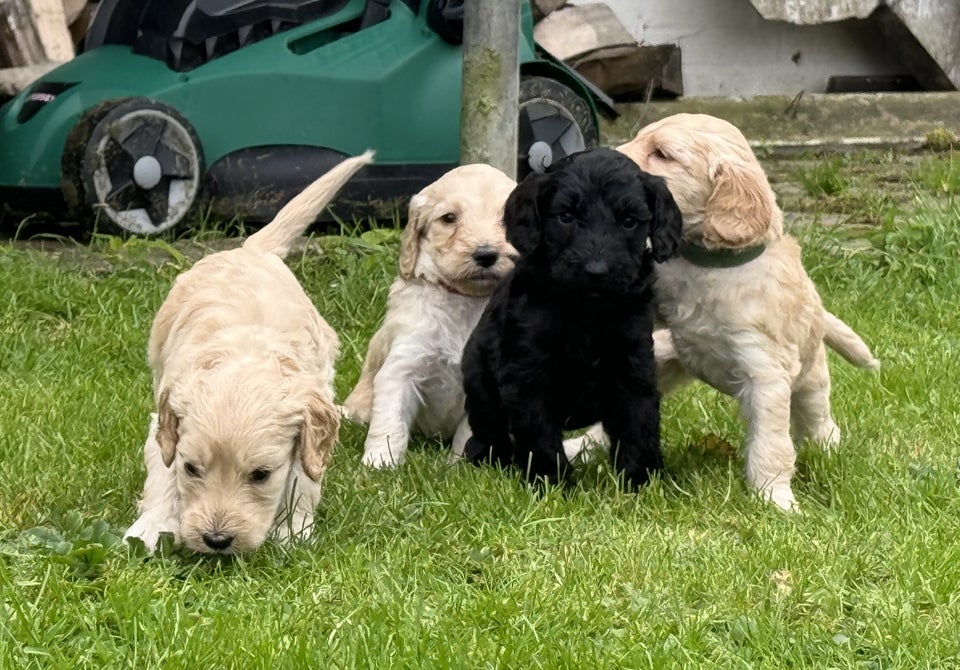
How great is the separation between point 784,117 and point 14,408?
5570 mm

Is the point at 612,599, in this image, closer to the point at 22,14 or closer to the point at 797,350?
the point at 797,350

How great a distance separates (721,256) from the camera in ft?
12.7

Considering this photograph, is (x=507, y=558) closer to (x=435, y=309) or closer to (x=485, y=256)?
(x=485, y=256)

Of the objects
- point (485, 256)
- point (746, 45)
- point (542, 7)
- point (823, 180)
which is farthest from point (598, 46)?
point (485, 256)

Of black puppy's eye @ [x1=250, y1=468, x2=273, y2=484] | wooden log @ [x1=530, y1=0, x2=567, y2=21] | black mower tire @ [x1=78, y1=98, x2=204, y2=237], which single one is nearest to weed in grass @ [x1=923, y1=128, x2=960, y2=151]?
wooden log @ [x1=530, y1=0, x2=567, y2=21]

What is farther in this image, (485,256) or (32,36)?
(32,36)

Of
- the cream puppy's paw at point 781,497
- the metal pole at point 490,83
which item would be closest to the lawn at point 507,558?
the cream puppy's paw at point 781,497

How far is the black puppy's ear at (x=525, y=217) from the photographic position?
3.68 metres

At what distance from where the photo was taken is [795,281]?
156 inches

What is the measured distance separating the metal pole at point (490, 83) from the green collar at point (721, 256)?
6.15 ft

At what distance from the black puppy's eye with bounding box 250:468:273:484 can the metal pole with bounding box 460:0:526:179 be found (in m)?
2.64

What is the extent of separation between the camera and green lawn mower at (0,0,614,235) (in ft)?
19.5

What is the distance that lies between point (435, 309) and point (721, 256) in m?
1.07

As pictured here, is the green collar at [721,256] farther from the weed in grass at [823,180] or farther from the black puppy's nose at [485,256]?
the weed in grass at [823,180]
